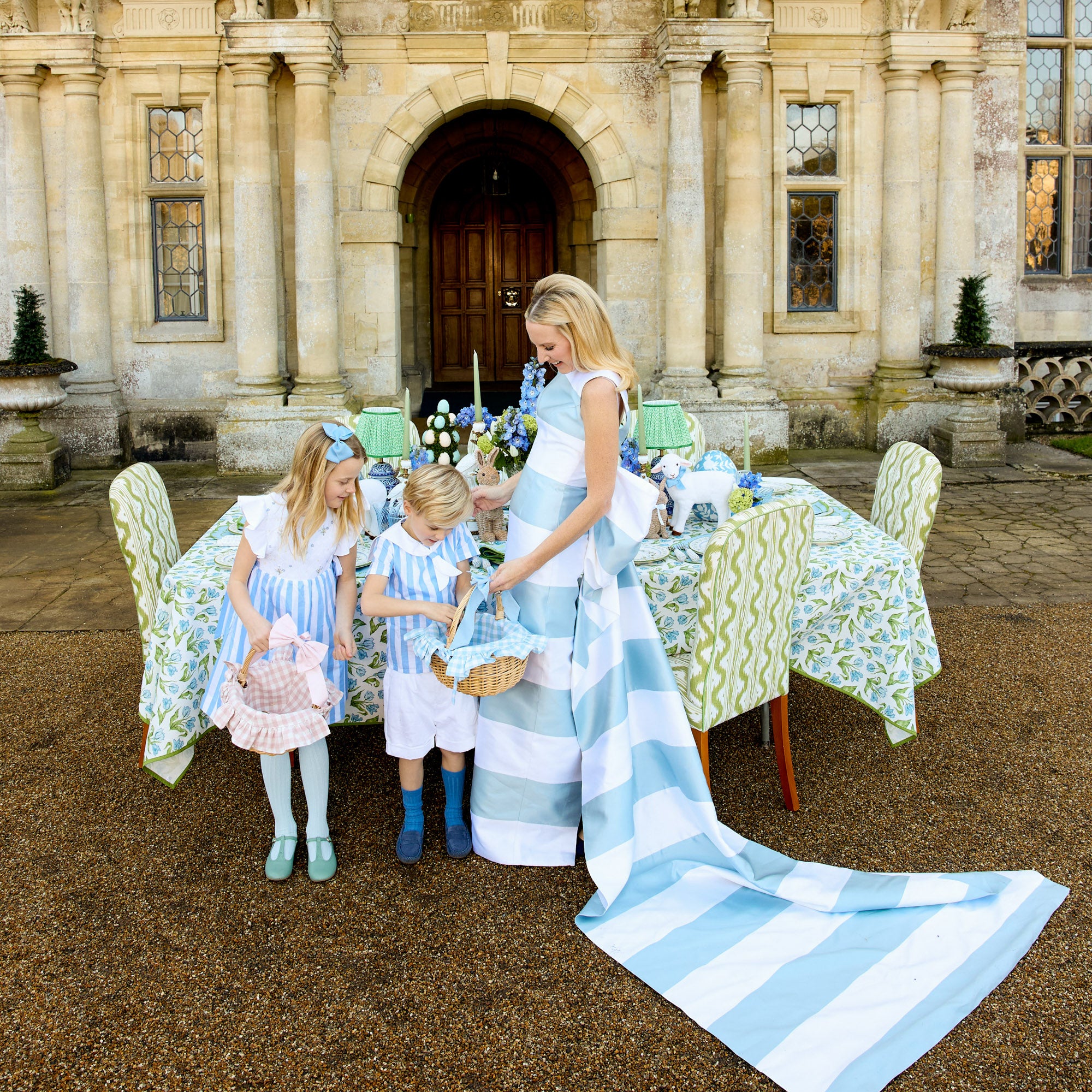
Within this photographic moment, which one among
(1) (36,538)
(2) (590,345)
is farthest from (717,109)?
(2) (590,345)

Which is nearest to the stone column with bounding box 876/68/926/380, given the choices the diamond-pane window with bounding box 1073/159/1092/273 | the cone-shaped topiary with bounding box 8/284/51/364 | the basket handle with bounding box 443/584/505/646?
the diamond-pane window with bounding box 1073/159/1092/273

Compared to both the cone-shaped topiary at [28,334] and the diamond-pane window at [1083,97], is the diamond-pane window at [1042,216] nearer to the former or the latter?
the diamond-pane window at [1083,97]

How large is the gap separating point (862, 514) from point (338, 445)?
5.02 meters

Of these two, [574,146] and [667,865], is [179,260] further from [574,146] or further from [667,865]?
[667,865]

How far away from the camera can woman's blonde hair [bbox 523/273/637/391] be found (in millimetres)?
2959

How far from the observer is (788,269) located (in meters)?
9.77

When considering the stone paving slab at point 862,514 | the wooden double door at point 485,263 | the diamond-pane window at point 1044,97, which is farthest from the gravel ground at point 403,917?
the wooden double door at point 485,263

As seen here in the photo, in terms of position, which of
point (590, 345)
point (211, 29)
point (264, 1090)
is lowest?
point (264, 1090)

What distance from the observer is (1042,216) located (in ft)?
33.9

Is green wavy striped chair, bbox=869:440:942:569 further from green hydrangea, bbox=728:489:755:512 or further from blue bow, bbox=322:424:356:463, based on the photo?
blue bow, bbox=322:424:356:463

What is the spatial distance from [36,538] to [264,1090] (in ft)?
18.7

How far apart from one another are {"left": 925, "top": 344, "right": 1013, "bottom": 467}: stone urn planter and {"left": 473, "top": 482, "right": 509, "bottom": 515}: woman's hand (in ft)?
22.0

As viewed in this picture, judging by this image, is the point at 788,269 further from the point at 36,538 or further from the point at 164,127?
the point at 36,538

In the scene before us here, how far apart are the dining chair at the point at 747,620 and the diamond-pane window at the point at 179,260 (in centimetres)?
719
